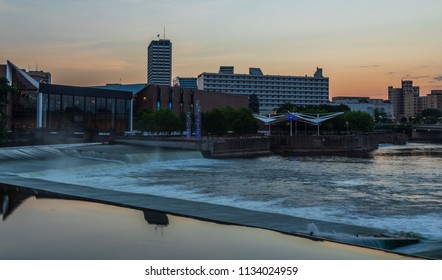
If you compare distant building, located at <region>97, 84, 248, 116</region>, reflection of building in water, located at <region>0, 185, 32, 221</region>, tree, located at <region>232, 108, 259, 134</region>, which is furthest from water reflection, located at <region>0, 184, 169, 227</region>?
distant building, located at <region>97, 84, 248, 116</region>

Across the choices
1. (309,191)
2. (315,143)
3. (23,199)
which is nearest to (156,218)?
(23,199)

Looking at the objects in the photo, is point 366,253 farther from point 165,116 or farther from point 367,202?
point 165,116

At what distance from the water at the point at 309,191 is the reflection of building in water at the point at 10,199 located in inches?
242

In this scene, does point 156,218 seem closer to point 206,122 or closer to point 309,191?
point 309,191

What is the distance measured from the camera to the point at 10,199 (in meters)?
19.5

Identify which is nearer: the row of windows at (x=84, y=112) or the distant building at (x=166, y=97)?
the row of windows at (x=84, y=112)

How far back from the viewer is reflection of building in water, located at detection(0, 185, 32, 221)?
666 inches

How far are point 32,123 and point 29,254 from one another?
68392 mm

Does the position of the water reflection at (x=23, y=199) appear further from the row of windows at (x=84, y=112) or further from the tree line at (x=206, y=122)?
the row of windows at (x=84, y=112)

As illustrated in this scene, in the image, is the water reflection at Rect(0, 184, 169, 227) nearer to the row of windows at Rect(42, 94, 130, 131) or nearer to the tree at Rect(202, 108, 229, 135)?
the row of windows at Rect(42, 94, 130, 131)

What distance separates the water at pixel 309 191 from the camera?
19.6 meters

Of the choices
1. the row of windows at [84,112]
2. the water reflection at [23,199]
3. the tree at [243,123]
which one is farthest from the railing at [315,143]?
the water reflection at [23,199]

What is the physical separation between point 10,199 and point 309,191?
55.5ft

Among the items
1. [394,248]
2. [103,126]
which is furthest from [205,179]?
[103,126]
